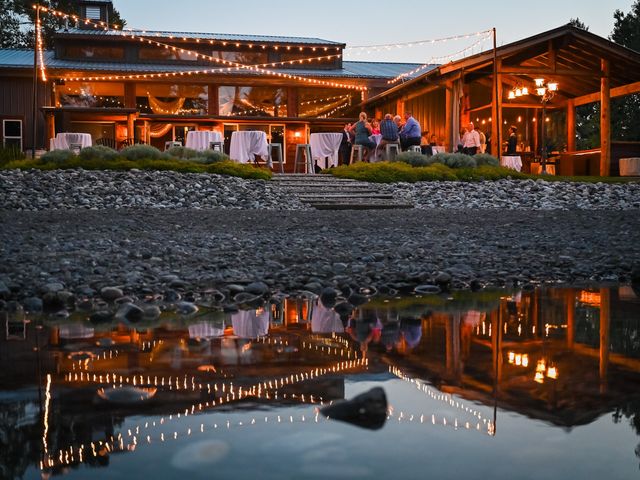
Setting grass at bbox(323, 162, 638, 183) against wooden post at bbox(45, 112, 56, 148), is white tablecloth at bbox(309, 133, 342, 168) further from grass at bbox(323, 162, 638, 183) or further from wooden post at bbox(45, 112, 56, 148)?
wooden post at bbox(45, 112, 56, 148)

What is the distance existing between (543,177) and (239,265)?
1295 centimetres

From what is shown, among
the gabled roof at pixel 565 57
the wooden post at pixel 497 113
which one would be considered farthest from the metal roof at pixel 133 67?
the wooden post at pixel 497 113

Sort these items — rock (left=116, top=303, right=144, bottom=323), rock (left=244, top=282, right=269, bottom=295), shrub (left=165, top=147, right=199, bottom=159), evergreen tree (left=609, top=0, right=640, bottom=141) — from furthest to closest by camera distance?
evergreen tree (left=609, top=0, right=640, bottom=141), shrub (left=165, top=147, right=199, bottom=159), rock (left=244, top=282, right=269, bottom=295), rock (left=116, top=303, right=144, bottom=323)

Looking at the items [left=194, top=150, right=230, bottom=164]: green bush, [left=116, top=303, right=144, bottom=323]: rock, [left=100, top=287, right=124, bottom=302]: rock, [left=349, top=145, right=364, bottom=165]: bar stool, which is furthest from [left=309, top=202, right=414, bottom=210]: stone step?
[left=116, top=303, right=144, bottom=323]: rock

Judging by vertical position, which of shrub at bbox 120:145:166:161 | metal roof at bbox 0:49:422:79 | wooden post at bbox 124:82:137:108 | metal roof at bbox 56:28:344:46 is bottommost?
shrub at bbox 120:145:166:161

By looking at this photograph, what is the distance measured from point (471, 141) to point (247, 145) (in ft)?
19.3

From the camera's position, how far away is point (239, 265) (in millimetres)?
5004

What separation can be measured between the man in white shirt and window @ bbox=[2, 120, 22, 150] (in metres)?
15.0

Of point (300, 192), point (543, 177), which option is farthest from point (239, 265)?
point (543, 177)

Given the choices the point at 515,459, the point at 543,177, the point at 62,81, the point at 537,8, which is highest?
the point at 537,8

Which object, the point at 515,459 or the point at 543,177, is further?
the point at 543,177

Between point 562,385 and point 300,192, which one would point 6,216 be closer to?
point 300,192

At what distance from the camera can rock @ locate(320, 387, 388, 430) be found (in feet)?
6.13

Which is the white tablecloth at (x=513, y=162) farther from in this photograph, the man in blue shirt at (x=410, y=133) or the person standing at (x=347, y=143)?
the person standing at (x=347, y=143)
